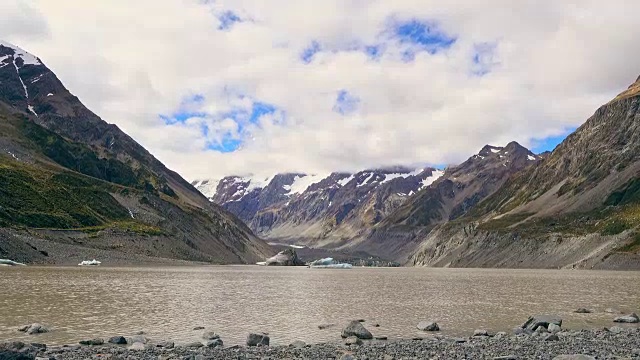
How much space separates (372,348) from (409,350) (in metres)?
2.26

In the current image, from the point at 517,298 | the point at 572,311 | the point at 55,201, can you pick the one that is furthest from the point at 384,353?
the point at 55,201

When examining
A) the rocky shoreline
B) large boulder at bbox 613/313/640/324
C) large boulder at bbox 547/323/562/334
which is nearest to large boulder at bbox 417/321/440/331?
the rocky shoreline

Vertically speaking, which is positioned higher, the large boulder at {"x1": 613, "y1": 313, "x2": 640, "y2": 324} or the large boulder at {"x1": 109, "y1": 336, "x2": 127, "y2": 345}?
the large boulder at {"x1": 109, "y1": 336, "x2": 127, "y2": 345}

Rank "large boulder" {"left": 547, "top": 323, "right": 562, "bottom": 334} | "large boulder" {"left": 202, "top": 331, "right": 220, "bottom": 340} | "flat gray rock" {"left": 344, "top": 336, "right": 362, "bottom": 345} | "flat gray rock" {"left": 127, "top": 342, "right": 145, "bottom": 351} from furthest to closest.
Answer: "large boulder" {"left": 547, "top": 323, "right": 562, "bottom": 334} < "large boulder" {"left": 202, "top": 331, "right": 220, "bottom": 340} < "flat gray rock" {"left": 344, "top": 336, "right": 362, "bottom": 345} < "flat gray rock" {"left": 127, "top": 342, "right": 145, "bottom": 351}

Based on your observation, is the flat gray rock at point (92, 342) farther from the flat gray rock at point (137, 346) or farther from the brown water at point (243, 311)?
the flat gray rock at point (137, 346)

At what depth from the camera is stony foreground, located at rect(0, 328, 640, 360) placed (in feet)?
92.1

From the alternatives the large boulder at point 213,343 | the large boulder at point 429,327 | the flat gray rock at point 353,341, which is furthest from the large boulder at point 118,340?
the large boulder at point 429,327

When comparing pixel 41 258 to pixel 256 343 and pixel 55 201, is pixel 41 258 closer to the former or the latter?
pixel 55 201

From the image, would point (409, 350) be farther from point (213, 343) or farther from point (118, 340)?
point (118, 340)

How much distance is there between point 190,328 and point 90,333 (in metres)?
7.06

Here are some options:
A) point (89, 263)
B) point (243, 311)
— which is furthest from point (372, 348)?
point (89, 263)

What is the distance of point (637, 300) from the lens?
71438mm

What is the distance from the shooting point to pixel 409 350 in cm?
3109

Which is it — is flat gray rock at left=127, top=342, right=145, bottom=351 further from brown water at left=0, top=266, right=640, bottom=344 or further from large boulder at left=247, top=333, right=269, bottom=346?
large boulder at left=247, top=333, right=269, bottom=346
